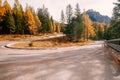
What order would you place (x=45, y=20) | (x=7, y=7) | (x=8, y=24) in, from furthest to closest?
(x=45, y=20), (x=7, y=7), (x=8, y=24)

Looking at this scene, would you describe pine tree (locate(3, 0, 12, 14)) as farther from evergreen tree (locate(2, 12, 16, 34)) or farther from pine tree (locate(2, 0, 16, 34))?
evergreen tree (locate(2, 12, 16, 34))

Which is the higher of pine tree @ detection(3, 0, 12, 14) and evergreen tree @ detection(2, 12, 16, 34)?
pine tree @ detection(3, 0, 12, 14)

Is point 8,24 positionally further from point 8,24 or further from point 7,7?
point 7,7

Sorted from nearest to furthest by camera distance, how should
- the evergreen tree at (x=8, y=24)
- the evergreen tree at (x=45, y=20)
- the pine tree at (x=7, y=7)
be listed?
1. the evergreen tree at (x=8, y=24)
2. the pine tree at (x=7, y=7)
3. the evergreen tree at (x=45, y=20)

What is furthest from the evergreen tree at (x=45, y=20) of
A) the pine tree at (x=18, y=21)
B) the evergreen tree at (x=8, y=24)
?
the evergreen tree at (x=8, y=24)

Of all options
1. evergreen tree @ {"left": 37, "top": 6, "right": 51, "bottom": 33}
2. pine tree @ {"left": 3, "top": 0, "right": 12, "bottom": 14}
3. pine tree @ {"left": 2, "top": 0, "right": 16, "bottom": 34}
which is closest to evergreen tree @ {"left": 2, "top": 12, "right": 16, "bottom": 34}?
pine tree @ {"left": 2, "top": 0, "right": 16, "bottom": 34}

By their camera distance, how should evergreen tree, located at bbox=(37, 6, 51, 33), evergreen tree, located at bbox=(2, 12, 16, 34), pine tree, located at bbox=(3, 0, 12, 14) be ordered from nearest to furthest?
1. evergreen tree, located at bbox=(2, 12, 16, 34)
2. pine tree, located at bbox=(3, 0, 12, 14)
3. evergreen tree, located at bbox=(37, 6, 51, 33)

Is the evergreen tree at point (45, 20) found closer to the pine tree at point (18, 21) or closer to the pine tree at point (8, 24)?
the pine tree at point (18, 21)

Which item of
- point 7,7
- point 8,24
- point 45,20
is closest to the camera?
point 8,24

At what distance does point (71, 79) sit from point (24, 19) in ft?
245

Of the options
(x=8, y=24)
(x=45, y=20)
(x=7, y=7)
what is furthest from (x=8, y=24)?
(x=45, y=20)

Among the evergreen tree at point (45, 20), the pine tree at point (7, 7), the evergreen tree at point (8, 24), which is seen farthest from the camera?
the evergreen tree at point (45, 20)

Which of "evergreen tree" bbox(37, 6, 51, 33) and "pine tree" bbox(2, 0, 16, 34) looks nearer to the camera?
"pine tree" bbox(2, 0, 16, 34)

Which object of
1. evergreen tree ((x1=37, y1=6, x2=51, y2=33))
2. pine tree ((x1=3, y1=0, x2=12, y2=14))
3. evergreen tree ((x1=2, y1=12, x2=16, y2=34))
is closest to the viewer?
evergreen tree ((x1=2, y1=12, x2=16, y2=34))
